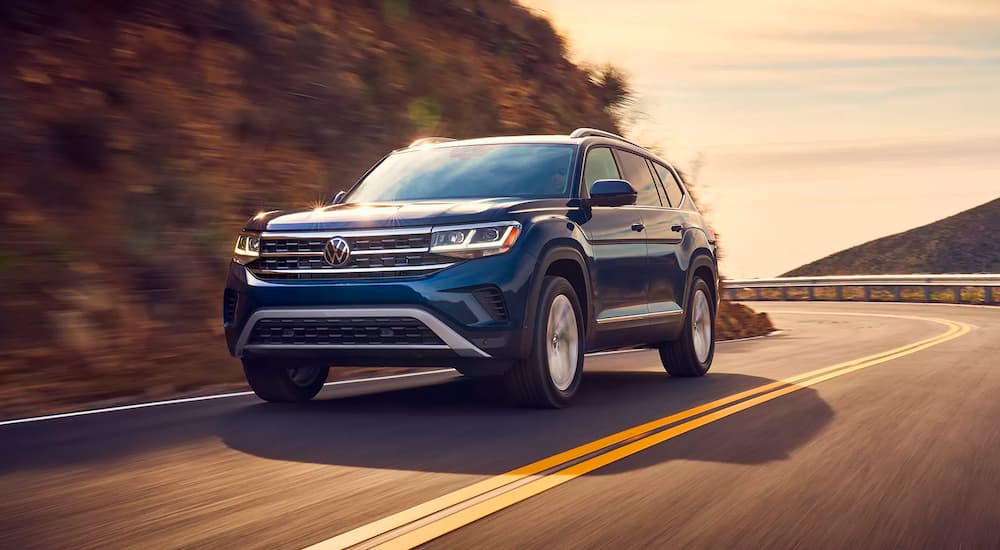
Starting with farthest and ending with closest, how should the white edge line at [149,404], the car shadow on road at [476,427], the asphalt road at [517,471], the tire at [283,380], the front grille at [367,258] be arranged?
1. the tire at [283,380]
2. the front grille at [367,258]
3. the white edge line at [149,404]
4. the car shadow on road at [476,427]
5. the asphalt road at [517,471]

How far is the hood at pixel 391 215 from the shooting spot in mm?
8000

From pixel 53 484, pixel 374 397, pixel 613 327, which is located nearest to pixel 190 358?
pixel 374 397

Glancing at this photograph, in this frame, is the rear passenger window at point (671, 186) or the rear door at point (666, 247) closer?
the rear door at point (666, 247)

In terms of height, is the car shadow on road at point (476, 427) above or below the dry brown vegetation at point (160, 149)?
below

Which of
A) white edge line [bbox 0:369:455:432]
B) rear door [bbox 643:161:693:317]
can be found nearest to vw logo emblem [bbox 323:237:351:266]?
white edge line [bbox 0:369:455:432]

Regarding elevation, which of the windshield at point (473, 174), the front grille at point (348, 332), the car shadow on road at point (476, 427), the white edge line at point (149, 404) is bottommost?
the car shadow on road at point (476, 427)

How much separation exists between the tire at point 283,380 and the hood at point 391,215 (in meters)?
0.94

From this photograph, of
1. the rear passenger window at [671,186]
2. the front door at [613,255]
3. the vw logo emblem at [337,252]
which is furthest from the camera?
the rear passenger window at [671,186]

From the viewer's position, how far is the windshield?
30.3 feet

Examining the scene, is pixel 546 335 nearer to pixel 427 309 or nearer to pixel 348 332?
pixel 427 309

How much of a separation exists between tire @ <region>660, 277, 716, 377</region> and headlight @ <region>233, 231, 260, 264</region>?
4.17 m

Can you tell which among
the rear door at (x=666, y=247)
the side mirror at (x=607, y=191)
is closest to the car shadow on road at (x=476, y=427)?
the rear door at (x=666, y=247)

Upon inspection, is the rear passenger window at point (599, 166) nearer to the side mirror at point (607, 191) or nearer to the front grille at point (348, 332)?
the side mirror at point (607, 191)

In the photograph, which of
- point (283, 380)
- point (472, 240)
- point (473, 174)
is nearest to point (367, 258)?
point (472, 240)
